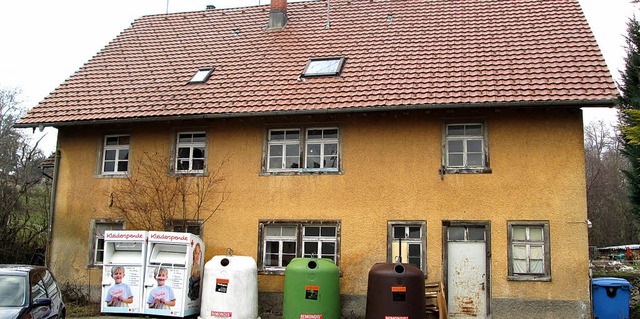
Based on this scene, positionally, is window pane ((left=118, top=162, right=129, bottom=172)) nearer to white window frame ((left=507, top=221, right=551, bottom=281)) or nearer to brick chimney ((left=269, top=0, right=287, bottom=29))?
brick chimney ((left=269, top=0, right=287, bottom=29))

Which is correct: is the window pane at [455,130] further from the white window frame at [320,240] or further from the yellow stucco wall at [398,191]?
the white window frame at [320,240]

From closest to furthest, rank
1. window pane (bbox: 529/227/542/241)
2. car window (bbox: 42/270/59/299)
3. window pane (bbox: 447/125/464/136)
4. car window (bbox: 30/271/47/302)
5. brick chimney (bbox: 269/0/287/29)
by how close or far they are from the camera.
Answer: car window (bbox: 30/271/47/302)
car window (bbox: 42/270/59/299)
window pane (bbox: 529/227/542/241)
window pane (bbox: 447/125/464/136)
brick chimney (bbox: 269/0/287/29)

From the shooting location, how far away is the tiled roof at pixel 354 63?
41.1 ft

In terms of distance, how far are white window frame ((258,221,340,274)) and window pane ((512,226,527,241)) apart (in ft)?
12.0

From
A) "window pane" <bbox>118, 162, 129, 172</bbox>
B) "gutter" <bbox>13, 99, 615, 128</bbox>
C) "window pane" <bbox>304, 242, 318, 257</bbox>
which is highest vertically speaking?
"gutter" <bbox>13, 99, 615, 128</bbox>

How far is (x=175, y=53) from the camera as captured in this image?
16.6 metres

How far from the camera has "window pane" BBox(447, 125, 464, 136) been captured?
12664 millimetres

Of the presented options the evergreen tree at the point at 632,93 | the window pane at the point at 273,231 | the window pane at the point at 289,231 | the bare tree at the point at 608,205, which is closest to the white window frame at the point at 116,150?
the window pane at the point at 273,231

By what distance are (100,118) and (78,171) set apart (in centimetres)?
169

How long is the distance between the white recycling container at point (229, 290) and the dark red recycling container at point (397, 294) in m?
2.43

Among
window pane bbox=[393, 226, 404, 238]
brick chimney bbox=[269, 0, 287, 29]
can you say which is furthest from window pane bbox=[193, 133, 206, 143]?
window pane bbox=[393, 226, 404, 238]

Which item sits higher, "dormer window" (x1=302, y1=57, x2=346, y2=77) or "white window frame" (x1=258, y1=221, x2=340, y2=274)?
"dormer window" (x1=302, y1=57, x2=346, y2=77)

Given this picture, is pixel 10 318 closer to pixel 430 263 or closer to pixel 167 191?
pixel 167 191

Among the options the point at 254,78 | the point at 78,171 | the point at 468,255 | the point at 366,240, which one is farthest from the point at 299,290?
the point at 78,171
